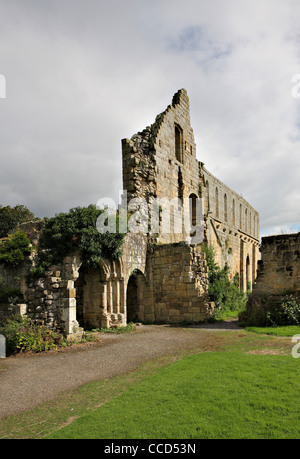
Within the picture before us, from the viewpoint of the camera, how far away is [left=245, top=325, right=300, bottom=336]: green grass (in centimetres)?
1002

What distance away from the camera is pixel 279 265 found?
40.6 feet

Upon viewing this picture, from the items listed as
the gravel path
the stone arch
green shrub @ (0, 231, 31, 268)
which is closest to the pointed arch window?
the stone arch

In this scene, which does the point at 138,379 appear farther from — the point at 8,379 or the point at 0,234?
the point at 0,234

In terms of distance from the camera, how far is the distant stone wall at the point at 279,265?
12.1m

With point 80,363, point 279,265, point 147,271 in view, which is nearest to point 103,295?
point 147,271

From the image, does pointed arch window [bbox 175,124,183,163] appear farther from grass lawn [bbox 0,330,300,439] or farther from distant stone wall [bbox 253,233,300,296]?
grass lawn [bbox 0,330,300,439]

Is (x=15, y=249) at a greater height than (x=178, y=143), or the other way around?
(x=178, y=143)

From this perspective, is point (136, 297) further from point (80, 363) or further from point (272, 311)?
point (80, 363)

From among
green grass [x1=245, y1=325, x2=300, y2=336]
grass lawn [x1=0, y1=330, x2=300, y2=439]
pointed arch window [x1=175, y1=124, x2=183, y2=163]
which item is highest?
pointed arch window [x1=175, y1=124, x2=183, y2=163]

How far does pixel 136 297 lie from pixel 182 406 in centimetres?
1091

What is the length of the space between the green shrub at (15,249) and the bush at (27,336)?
171 cm

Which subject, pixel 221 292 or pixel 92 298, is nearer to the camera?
pixel 92 298

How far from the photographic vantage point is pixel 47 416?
4938mm

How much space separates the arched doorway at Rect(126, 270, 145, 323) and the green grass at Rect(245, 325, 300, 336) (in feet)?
17.5
